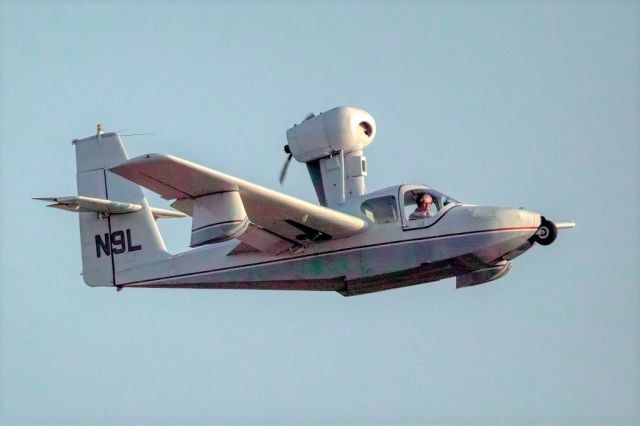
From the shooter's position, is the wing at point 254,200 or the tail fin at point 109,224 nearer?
the wing at point 254,200

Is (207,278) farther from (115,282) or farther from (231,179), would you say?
(231,179)

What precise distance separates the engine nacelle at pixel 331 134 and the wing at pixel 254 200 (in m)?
2.54

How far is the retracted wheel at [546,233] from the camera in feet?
82.8

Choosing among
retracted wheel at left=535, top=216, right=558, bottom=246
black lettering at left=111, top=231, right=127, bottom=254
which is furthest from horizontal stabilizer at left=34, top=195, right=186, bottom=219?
retracted wheel at left=535, top=216, right=558, bottom=246

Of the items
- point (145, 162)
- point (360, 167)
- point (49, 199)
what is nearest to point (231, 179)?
point (145, 162)

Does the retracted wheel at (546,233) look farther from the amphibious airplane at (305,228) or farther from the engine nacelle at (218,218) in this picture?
the engine nacelle at (218,218)

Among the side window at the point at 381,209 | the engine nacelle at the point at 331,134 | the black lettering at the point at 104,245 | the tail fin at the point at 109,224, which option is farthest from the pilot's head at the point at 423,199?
the black lettering at the point at 104,245

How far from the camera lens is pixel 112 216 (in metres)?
27.9

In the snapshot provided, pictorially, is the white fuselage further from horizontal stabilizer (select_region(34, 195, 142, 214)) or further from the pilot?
horizontal stabilizer (select_region(34, 195, 142, 214))

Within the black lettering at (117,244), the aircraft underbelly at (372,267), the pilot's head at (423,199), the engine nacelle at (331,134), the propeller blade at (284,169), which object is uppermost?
the engine nacelle at (331,134)

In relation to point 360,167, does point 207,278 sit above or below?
below

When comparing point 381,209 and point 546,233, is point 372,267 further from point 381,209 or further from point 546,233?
point 546,233

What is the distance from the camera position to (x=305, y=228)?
25.1 meters

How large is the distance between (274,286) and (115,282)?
336 cm
